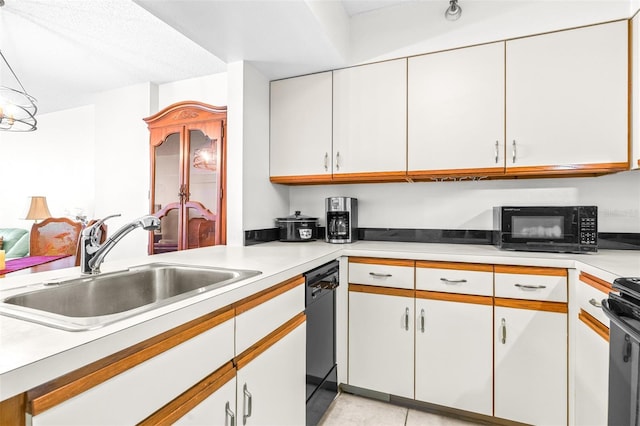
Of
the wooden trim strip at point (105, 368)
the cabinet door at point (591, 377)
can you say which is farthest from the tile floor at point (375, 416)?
the wooden trim strip at point (105, 368)

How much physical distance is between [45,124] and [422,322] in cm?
558

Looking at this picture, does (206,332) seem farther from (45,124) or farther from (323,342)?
(45,124)

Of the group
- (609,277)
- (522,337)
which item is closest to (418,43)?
(609,277)

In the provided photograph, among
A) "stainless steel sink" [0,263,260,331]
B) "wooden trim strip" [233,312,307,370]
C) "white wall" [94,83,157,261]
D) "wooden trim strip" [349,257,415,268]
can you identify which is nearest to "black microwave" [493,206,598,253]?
"wooden trim strip" [349,257,415,268]

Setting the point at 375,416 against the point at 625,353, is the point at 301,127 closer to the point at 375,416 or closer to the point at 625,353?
the point at 375,416

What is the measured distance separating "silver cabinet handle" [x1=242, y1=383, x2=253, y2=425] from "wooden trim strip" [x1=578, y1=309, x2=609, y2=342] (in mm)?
1359

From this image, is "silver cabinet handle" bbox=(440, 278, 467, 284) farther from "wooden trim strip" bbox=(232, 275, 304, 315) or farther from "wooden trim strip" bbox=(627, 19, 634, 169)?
"wooden trim strip" bbox=(627, 19, 634, 169)

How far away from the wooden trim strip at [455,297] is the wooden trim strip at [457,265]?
0.14 meters

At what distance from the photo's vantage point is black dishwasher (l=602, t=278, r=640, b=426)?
90 cm

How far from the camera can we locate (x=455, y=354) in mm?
1754

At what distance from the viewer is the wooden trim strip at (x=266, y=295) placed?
3.44ft

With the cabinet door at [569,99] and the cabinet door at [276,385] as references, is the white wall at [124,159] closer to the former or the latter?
the cabinet door at [276,385]

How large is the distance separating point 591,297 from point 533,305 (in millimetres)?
266

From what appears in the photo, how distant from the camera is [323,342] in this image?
173 cm
